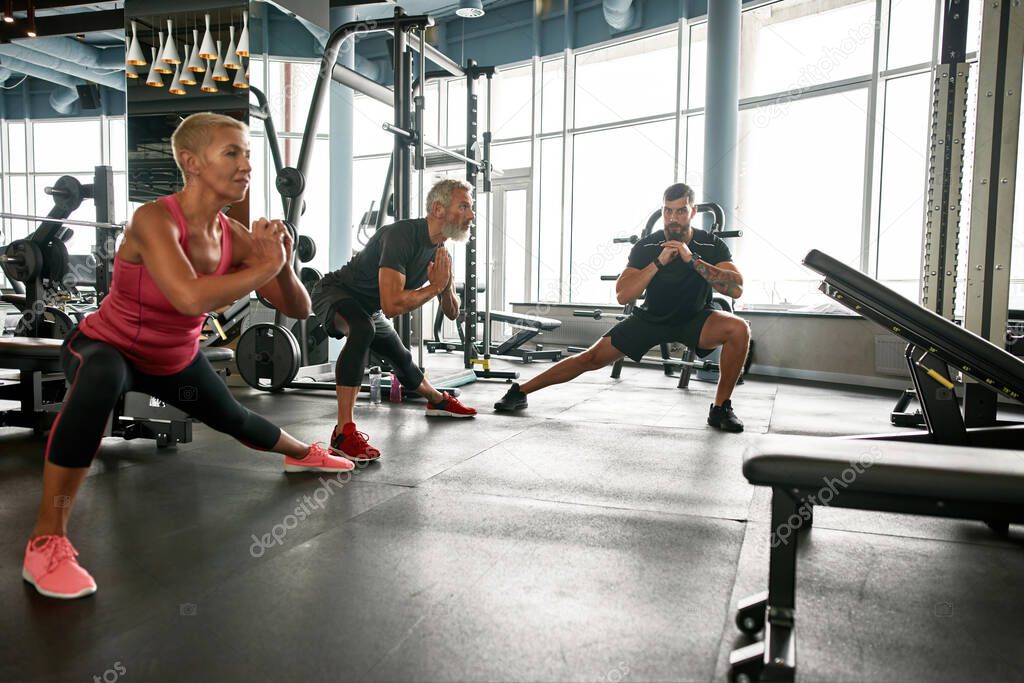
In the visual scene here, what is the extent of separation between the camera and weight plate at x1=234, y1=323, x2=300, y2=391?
14.6 feet

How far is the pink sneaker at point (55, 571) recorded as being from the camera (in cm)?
142

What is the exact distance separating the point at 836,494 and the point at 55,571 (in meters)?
1.55

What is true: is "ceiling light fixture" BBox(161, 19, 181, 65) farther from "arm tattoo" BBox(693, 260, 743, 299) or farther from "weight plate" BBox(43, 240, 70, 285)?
"arm tattoo" BBox(693, 260, 743, 299)

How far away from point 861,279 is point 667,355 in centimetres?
375

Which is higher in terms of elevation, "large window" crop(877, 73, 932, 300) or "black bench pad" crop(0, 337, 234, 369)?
"large window" crop(877, 73, 932, 300)

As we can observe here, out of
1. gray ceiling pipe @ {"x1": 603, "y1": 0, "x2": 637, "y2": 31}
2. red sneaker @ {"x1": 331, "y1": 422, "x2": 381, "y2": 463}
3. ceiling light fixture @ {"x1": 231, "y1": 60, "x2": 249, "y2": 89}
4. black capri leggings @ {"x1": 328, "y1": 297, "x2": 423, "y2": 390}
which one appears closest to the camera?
red sneaker @ {"x1": 331, "y1": 422, "x2": 381, "y2": 463}

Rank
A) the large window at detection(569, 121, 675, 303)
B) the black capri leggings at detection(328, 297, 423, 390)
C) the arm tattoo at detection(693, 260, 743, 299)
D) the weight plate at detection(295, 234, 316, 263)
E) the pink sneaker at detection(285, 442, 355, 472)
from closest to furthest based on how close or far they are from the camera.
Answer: the pink sneaker at detection(285, 442, 355, 472)
the black capri leggings at detection(328, 297, 423, 390)
the arm tattoo at detection(693, 260, 743, 299)
the weight plate at detection(295, 234, 316, 263)
the large window at detection(569, 121, 675, 303)

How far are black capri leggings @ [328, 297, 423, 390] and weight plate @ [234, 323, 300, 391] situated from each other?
1631 mm

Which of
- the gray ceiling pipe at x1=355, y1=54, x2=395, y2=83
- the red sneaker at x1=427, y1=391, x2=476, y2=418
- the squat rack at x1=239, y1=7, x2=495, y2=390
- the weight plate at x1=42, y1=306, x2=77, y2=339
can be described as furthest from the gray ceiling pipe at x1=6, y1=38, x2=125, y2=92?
the red sneaker at x1=427, y1=391, x2=476, y2=418

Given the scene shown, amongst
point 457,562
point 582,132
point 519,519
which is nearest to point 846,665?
point 457,562

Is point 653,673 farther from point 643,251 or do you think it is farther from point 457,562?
point 643,251

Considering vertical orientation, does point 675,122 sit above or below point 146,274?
above

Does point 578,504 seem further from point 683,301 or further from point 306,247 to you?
point 306,247

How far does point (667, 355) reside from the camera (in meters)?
5.55
